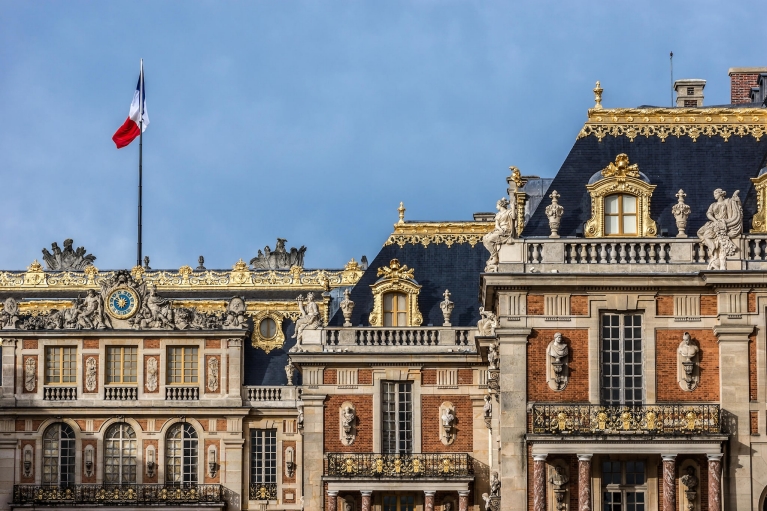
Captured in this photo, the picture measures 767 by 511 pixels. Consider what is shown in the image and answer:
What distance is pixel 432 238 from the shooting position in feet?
263

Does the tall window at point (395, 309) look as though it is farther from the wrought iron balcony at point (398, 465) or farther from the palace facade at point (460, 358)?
the wrought iron balcony at point (398, 465)

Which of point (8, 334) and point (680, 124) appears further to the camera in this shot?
point (8, 334)

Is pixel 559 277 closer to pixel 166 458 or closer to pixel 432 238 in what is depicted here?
pixel 432 238

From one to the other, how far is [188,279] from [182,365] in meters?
4.68

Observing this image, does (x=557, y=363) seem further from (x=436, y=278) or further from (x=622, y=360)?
(x=436, y=278)

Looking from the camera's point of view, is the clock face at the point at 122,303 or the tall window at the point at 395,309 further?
the clock face at the point at 122,303

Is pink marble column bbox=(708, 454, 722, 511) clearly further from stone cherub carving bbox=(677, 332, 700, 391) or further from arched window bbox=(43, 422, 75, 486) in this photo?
arched window bbox=(43, 422, 75, 486)

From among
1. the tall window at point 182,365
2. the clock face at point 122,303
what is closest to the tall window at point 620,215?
the tall window at point 182,365

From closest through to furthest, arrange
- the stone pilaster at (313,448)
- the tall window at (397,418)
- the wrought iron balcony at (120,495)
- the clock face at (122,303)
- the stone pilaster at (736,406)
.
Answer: the stone pilaster at (736,406), the stone pilaster at (313,448), the tall window at (397,418), the wrought iron balcony at (120,495), the clock face at (122,303)

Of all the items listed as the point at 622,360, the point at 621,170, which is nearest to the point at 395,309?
the point at 621,170

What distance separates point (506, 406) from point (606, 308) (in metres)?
3.57

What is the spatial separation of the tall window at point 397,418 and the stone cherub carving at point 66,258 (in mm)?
Answer: 29210

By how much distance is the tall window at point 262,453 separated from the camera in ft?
307

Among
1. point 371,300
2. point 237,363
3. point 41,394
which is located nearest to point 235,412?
point 237,363
